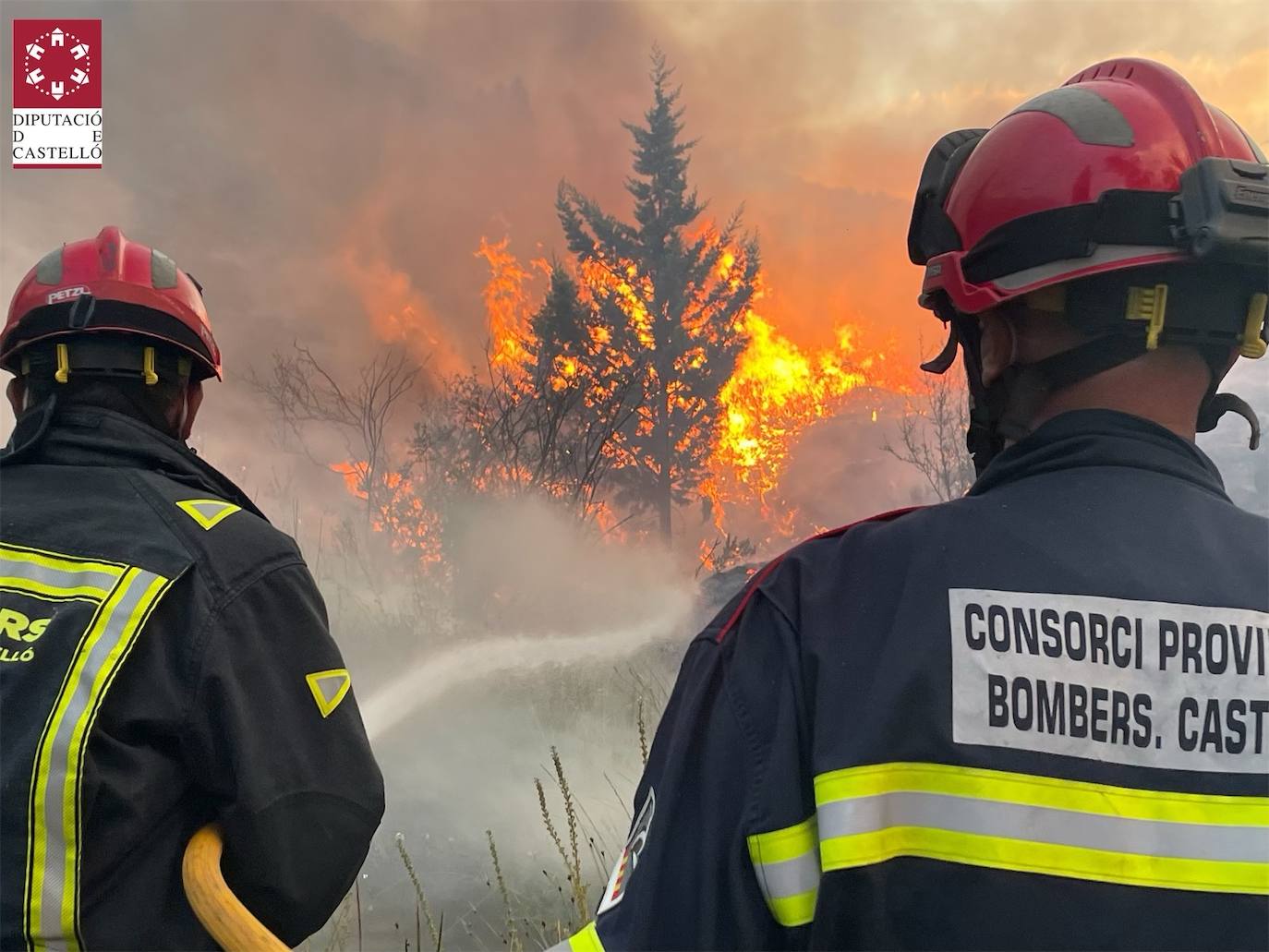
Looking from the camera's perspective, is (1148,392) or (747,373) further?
(747,373)

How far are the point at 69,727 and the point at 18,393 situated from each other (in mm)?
1178

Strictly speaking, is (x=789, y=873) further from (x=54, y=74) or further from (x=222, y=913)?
(x=54, y=74)

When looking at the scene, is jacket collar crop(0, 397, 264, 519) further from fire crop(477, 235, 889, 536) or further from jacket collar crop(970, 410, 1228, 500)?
fire crop(477, 235, 889, 536)

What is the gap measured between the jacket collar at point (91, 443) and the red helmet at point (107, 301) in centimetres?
26

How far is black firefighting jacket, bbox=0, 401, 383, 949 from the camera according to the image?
1789 mm

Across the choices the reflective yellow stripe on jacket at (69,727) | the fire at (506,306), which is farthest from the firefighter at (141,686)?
the fire at (506,306)

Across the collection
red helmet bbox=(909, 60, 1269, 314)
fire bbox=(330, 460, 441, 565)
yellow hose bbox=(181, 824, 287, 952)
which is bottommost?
yellow hose bbox=(181, 824, 287, 952)

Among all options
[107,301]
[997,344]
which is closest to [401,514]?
[107,301]

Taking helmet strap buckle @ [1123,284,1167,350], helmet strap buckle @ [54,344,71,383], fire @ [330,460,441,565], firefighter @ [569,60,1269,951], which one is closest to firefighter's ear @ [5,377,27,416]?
helmet strap buckle @ [54,344,71,383]

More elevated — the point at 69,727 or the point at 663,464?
Answer: the point at 663,464

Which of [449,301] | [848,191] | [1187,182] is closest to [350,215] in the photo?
[449,301]

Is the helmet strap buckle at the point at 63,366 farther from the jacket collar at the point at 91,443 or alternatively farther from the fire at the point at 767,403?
the fire at the point at 767,403

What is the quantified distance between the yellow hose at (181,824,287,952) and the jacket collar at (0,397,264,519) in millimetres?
865

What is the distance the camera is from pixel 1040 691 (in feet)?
3.84
